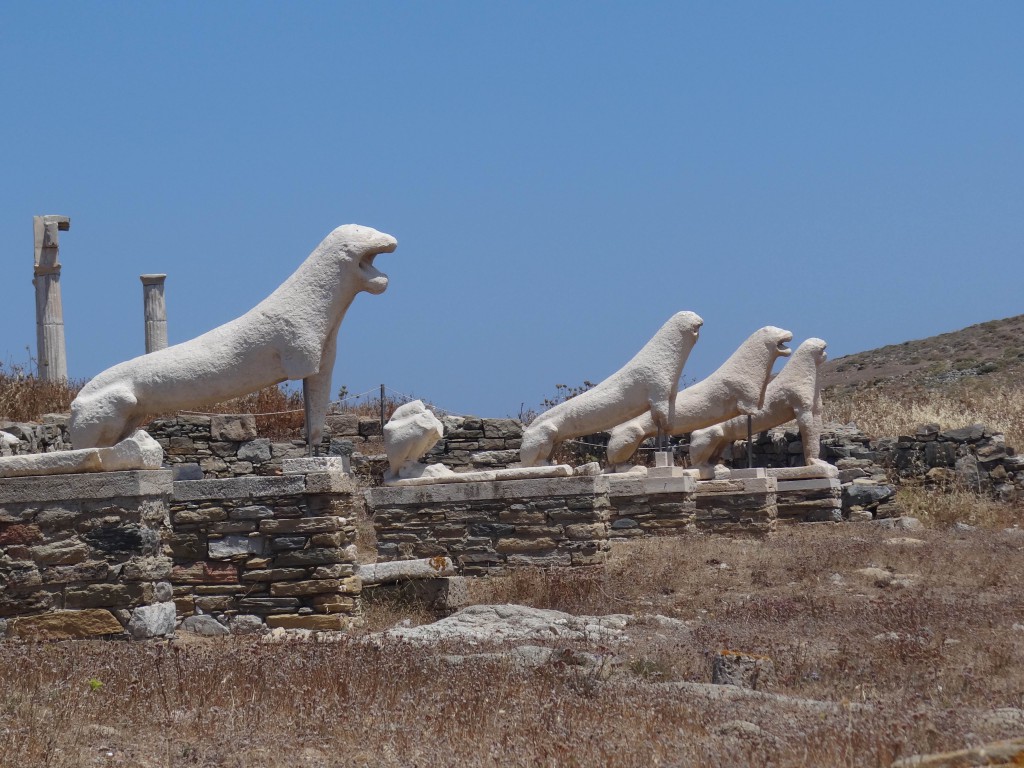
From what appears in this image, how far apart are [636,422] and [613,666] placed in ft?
28.5

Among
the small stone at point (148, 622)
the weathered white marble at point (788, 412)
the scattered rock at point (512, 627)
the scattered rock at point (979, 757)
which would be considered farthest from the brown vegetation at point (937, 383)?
the scattered rock at point (979, 757)

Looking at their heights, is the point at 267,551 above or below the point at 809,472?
below

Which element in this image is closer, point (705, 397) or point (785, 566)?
point (785, 566)

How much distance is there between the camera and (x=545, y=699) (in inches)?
241

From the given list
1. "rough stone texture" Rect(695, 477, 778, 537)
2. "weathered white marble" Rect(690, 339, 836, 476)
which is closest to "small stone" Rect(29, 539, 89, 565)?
"rough stone texture" Rect(695, 477, 778, 537)

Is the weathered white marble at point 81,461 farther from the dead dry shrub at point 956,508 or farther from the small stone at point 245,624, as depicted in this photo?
the dead dry shrub at point 956,508

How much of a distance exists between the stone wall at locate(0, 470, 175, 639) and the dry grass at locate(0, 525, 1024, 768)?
1.16ft

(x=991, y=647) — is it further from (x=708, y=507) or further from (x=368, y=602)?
(x=708, y=507)

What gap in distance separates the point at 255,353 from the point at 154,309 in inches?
436

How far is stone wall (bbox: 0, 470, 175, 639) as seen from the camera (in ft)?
26.3

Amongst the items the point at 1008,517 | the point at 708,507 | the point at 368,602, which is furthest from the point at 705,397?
the point at 368,602

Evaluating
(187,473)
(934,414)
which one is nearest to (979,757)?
(187,473)

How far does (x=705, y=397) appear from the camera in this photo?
16891 millimetres

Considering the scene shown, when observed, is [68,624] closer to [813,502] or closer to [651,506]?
[651,506]
